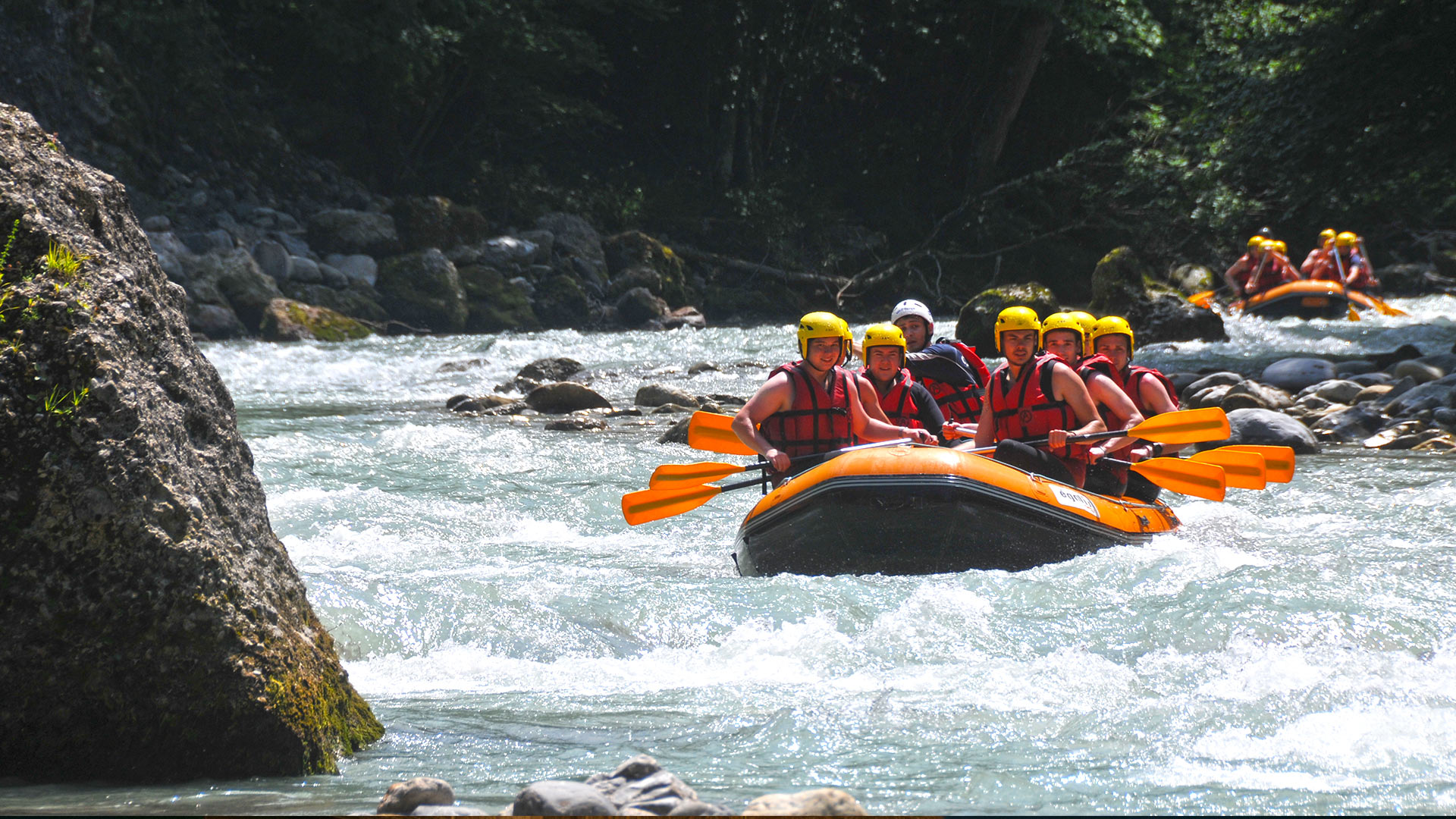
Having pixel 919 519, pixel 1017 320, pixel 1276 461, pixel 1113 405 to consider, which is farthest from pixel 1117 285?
pixel 919 519

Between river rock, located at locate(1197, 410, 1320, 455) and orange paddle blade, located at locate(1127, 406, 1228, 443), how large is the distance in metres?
3.46

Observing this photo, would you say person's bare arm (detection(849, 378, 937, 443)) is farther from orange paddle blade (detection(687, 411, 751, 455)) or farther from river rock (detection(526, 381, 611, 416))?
river rock (detection(526, 381, 611, 416))

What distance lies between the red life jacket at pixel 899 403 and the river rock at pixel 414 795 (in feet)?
13.8

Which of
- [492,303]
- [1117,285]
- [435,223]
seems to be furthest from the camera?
[435,223]

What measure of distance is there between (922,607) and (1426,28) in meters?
9.41

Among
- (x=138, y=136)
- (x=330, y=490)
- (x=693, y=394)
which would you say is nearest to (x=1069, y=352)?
(x=330, y=490)

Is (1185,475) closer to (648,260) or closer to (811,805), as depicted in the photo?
(811,805)

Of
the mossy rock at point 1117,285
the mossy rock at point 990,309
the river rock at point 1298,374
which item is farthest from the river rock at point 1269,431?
the mossy rock at point 1117,285

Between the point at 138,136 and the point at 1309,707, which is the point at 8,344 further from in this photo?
the point at 138,136

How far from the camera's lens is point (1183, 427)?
18.4ft

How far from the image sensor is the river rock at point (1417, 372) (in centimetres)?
1066

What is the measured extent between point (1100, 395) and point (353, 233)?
15.2 meters

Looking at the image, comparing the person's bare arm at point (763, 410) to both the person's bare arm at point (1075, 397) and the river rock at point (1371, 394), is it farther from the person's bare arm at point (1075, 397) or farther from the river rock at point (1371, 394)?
the river rock at point (1371, 394)

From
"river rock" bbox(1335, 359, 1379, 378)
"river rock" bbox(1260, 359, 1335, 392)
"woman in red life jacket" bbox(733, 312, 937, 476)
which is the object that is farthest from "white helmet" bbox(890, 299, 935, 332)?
"river rock" bbox(1335, 359, 1379, 378)
